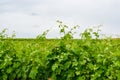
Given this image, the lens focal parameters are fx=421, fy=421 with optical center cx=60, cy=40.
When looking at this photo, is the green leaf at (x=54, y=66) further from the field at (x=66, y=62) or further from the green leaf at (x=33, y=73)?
the green leaf at (x=33, y=73)

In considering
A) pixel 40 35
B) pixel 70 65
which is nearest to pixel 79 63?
pixel 70 65

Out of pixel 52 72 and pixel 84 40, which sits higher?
pixel 84 40

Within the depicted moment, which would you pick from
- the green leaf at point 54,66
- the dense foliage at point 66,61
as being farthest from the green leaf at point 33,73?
the green leaf at point 54,66

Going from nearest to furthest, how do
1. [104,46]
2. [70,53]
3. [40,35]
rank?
[70,53] < [104,46] < [40,35]

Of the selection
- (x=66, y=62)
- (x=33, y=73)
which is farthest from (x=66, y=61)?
(x=33, y=73)

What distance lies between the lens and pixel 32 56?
6523 millimetres

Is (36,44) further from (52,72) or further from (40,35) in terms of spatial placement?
(52,72)

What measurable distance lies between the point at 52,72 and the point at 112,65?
952 mm

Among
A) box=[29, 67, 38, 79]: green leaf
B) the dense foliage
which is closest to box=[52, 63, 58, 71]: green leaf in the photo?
the dense foliage

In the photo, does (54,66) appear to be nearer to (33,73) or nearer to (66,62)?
(66,62)

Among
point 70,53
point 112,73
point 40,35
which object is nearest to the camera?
point 112,73

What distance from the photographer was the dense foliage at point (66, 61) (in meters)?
6.00

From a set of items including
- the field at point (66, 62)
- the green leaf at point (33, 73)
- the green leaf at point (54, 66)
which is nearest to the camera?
the field at point (66, 62)

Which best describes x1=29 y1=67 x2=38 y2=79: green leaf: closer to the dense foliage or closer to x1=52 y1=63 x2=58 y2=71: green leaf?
the dense foliage
